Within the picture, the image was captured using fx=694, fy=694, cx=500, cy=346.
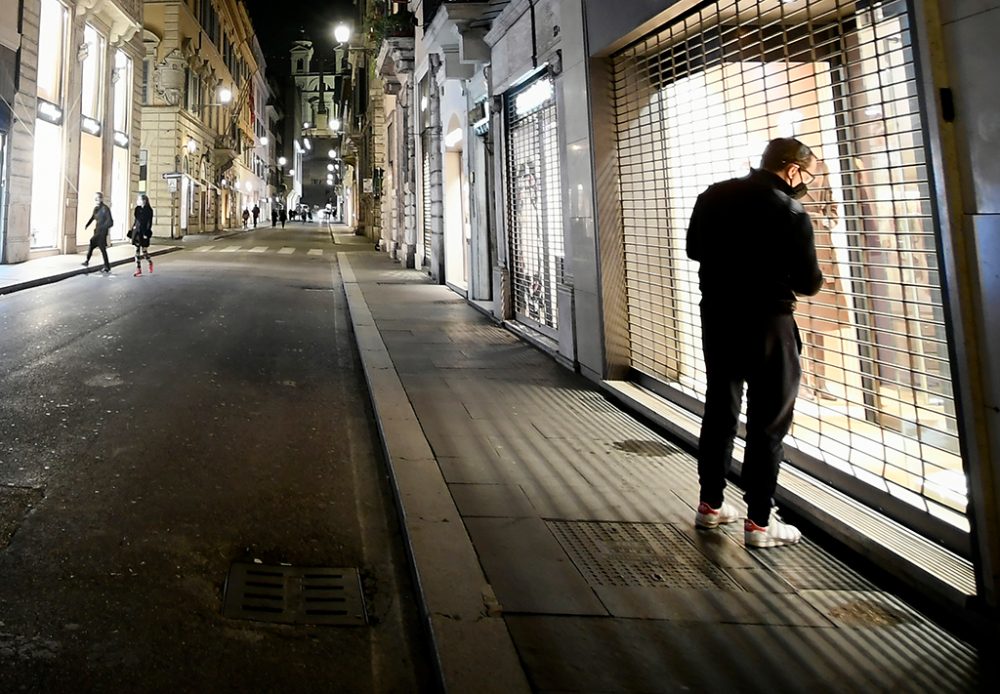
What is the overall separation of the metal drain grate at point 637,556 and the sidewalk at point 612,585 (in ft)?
0.03

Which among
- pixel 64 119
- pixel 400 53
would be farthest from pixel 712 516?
pixel 64 119

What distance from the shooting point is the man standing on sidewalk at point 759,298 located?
3021mm

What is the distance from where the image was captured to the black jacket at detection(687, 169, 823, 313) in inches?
118

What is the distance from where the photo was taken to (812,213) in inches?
175

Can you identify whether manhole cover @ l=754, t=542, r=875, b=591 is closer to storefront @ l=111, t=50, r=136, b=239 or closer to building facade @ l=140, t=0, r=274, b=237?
storefront @ l=111, t=50, r=136, b=239

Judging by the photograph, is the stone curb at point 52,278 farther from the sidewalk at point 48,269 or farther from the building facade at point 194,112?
the building facade at point 194,112

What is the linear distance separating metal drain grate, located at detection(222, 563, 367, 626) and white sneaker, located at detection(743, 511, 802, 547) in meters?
1.86

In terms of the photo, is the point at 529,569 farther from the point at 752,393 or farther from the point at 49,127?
the point at 49,127

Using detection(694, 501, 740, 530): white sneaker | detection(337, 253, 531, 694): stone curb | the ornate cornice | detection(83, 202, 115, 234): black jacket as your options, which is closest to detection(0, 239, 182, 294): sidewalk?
Answer: detection(83, 202, 115, 234): black jacket

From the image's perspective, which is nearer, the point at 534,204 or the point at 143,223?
the point at 534,204

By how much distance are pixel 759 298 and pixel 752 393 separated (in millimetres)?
451

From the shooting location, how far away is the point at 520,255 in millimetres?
9820

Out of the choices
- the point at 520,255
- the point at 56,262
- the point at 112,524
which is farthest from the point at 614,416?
the point at 56,262

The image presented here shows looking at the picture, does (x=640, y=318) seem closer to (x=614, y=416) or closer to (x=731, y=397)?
(x=614, y=416)
